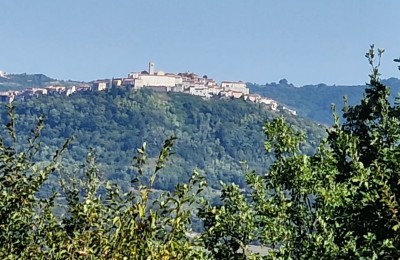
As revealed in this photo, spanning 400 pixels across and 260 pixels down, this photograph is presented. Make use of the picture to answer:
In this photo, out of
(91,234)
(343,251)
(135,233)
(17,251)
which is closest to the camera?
(135,233)

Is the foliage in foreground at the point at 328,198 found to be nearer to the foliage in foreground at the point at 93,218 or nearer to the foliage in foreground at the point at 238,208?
the foliage in foreground at the point at 238,208

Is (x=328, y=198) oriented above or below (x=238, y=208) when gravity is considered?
above

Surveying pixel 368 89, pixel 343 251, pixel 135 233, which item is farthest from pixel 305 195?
pixel 135 233

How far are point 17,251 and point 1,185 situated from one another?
2.50 ft

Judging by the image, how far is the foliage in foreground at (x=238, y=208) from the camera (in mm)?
6113

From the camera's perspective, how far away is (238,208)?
38.9 ft

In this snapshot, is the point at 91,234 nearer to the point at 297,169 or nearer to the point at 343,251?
the point at 343,251

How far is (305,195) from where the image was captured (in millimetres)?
11836

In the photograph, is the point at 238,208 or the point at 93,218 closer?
the point at 93,218

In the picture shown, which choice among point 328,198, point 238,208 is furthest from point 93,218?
point 238,208

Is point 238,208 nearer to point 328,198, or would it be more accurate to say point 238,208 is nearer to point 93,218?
point 328,198

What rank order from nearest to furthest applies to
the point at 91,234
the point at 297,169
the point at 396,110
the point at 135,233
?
the point at 135,233 → the point at 91,234 → the point at 297,169 → the point at 396,110

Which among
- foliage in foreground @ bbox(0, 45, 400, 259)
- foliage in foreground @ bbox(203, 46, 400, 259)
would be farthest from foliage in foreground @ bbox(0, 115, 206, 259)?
foliage in foreground @ bbox(203, 46, 400, 259)

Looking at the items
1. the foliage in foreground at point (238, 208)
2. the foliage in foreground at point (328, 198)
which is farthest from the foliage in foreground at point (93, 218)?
the foliage in foreground at point (328, 198)
